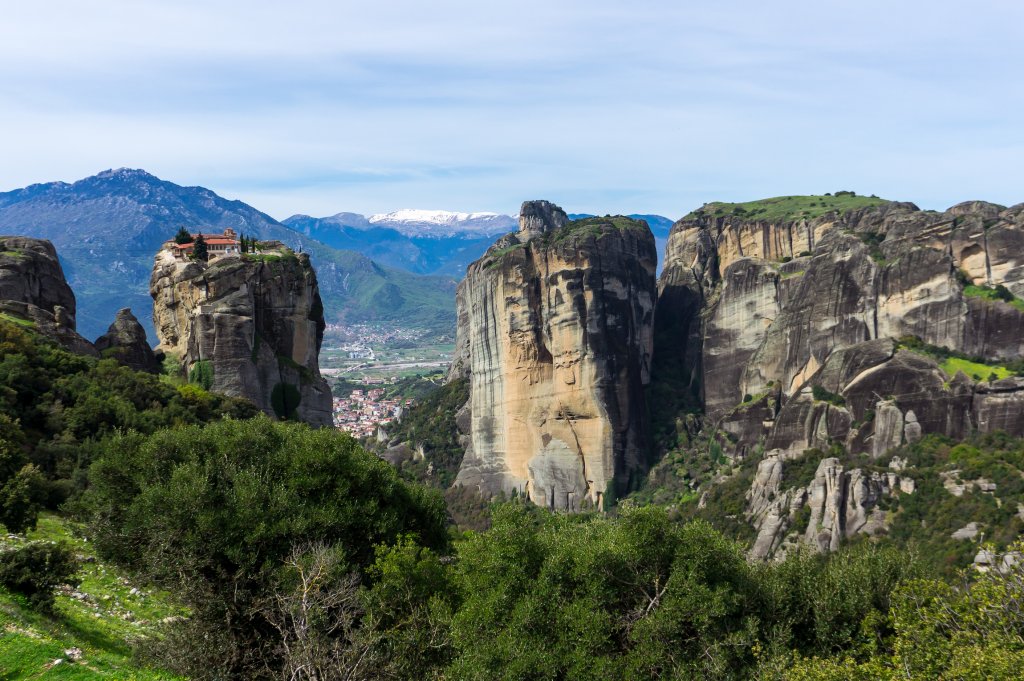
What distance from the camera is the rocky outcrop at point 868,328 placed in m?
59.5

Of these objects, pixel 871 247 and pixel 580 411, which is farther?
pixel 580 411

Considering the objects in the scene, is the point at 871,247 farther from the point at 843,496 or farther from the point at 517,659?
the point at 517,659

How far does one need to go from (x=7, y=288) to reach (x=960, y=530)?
166 feet

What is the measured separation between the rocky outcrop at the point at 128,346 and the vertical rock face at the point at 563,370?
136 feet

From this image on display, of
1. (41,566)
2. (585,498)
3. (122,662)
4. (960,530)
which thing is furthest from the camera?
(585,498)

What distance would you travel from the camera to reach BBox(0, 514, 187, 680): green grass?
14.3 m

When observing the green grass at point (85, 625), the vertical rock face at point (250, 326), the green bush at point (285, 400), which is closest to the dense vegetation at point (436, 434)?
the vertical rock face at point (250, 326)

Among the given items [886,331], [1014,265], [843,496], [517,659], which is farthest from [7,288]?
[1014,265]

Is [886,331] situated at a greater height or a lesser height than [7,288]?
lesser

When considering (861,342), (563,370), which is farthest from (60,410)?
(861,342)

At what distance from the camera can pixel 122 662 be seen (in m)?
16.3

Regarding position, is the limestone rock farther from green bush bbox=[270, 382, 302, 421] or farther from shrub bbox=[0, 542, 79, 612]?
shrub bbox=[0, 542, 79, 612]

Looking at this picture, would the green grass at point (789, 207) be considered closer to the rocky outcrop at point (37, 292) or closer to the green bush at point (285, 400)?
the green bush at point (285, 400)

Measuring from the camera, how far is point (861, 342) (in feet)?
218
